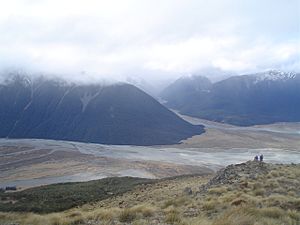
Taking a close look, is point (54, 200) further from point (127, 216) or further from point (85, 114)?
point (85, 114)

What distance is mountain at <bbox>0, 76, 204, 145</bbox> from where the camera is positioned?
443 ft

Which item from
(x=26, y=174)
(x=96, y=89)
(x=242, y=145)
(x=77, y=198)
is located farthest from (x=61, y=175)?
(x=96, y=89)

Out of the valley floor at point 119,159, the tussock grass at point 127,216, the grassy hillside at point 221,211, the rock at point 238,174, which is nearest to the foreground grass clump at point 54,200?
the rock at point 238,174

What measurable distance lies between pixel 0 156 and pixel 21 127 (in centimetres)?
4647

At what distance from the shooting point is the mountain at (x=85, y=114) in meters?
135

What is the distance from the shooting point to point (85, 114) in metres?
148

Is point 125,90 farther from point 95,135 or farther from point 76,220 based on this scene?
point 76,220

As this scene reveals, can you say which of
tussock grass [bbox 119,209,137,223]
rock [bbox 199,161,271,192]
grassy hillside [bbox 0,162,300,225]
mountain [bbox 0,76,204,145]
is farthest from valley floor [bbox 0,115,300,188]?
tussock grass [bbox 119,209,137,223]

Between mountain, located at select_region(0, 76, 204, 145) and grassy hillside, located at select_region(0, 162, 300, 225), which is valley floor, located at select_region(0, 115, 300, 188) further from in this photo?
grassy hillside, located at select_region(0, 162, 300, 225)

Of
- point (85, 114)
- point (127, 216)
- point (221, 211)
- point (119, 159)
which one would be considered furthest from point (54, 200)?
point (85, 114)

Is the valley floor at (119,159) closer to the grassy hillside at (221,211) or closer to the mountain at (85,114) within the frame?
the mountain at (85,114)

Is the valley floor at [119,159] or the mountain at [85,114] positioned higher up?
the mountain at [85,114]

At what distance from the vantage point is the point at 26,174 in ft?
242

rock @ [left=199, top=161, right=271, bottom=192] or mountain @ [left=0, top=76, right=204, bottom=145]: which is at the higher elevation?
mountain @ [left=0, top=76, right=204, bottom=145]
